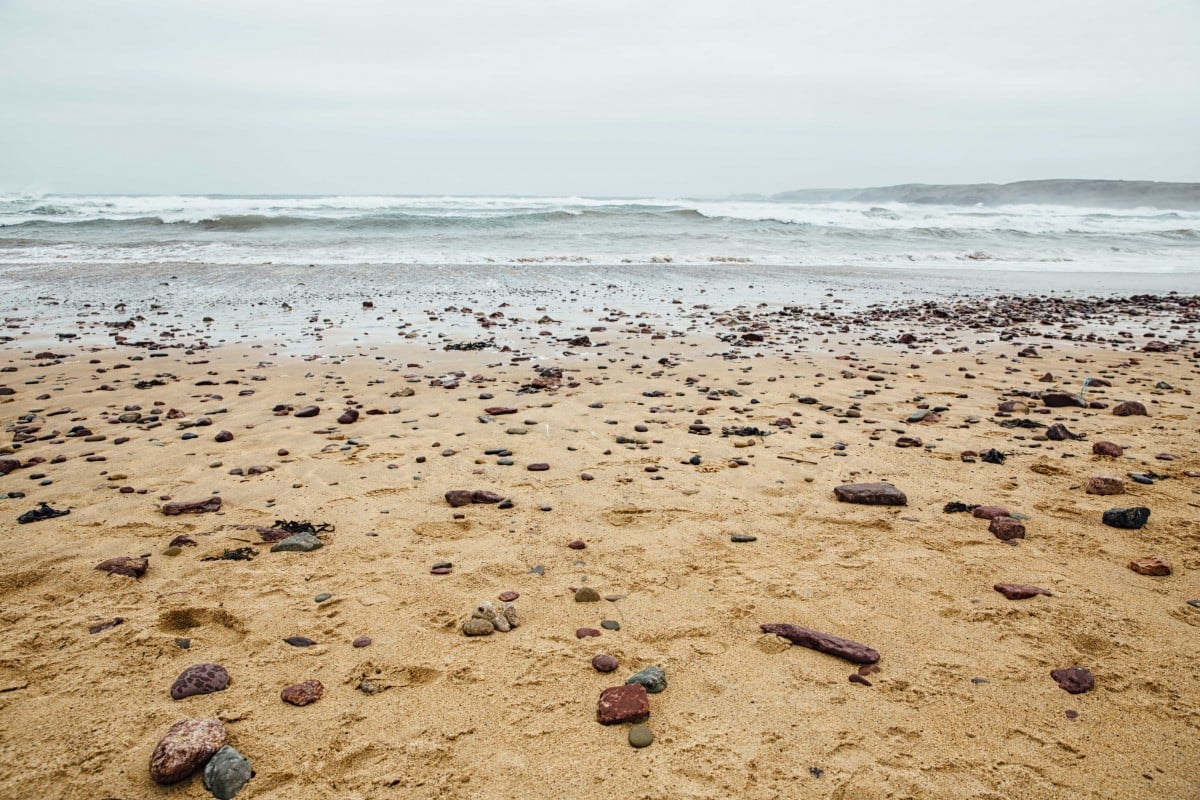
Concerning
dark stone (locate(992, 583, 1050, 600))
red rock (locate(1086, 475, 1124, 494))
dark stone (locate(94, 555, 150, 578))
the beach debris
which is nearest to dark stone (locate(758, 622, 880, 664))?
dark stone (locate(992, 583, 1050, 600))

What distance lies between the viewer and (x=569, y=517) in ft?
12.1

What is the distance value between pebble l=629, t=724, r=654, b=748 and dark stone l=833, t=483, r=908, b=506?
218cm

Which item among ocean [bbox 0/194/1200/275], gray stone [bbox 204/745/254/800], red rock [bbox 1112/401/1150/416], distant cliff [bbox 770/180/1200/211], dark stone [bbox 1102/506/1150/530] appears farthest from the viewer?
distant cliff [bbox 770/180/1200/211]

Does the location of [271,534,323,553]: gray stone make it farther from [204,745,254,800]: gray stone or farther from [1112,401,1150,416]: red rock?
[1112,401,1150,416]: red rock

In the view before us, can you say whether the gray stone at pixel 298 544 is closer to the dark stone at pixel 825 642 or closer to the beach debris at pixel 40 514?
the beach debris at pixel 40 514

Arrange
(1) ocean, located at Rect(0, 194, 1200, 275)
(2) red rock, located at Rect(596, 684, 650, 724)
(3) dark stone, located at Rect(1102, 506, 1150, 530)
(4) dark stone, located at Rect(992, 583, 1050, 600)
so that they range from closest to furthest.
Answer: (2) red rock, located at Rect(596, 684, 650, 724) < (4) dark stone, located at Rect(992, 583, 1050, 600) < (3) dark stone, located at Rect(1102, 506, 1150, 530) < (1) ocean, located at Rect(0, 194, 1200, 275)

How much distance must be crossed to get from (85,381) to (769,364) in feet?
22.6

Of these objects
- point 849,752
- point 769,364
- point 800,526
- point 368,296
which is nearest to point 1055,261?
point 769,364

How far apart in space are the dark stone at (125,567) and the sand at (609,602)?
36 mm

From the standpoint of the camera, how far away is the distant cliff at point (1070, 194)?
190ft

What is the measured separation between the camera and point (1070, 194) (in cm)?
6103

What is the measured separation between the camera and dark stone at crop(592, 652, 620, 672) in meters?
2.42

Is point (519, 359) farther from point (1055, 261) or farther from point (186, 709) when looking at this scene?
point (1055, 261)

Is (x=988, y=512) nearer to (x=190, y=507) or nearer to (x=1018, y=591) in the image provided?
(x=1018, y=591)
